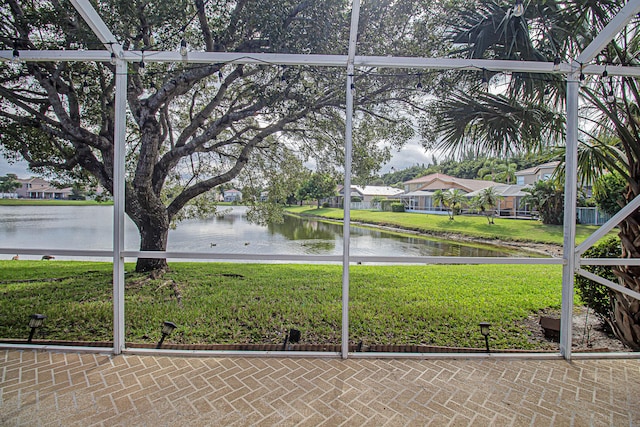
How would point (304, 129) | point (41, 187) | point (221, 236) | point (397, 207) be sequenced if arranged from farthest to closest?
1. point (221, 236)
2. point (304, 129)
3. point (41, 187)
4. point (397, 207)

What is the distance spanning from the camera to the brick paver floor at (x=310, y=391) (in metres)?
1.99

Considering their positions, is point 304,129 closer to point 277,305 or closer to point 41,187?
point 277,305

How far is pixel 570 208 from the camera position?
109 inches

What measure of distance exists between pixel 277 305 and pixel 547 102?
14.6 feet

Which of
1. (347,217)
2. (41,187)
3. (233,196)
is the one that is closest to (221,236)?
(233,196)

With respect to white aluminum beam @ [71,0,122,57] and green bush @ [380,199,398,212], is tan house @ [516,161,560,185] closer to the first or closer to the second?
green bush @ [380,199,398,212]

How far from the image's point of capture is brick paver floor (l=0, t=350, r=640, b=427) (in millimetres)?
1989

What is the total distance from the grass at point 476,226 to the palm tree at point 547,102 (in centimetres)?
94

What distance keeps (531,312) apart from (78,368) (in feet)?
18.0

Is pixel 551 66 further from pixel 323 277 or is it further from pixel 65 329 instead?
pixel 65 329

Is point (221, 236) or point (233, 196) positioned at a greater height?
point (233, 196)

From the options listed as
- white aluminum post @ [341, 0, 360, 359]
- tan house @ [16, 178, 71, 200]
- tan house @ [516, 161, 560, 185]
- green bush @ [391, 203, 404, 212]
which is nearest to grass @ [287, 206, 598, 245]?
green bush @ [391, 203, 404, 212]

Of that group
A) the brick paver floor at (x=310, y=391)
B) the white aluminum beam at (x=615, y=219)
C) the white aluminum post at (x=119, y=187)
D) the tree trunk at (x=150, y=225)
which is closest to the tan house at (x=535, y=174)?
the white aluminum beam at (x=615, y=219)

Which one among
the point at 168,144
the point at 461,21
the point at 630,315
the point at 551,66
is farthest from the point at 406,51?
the point at 168,144
